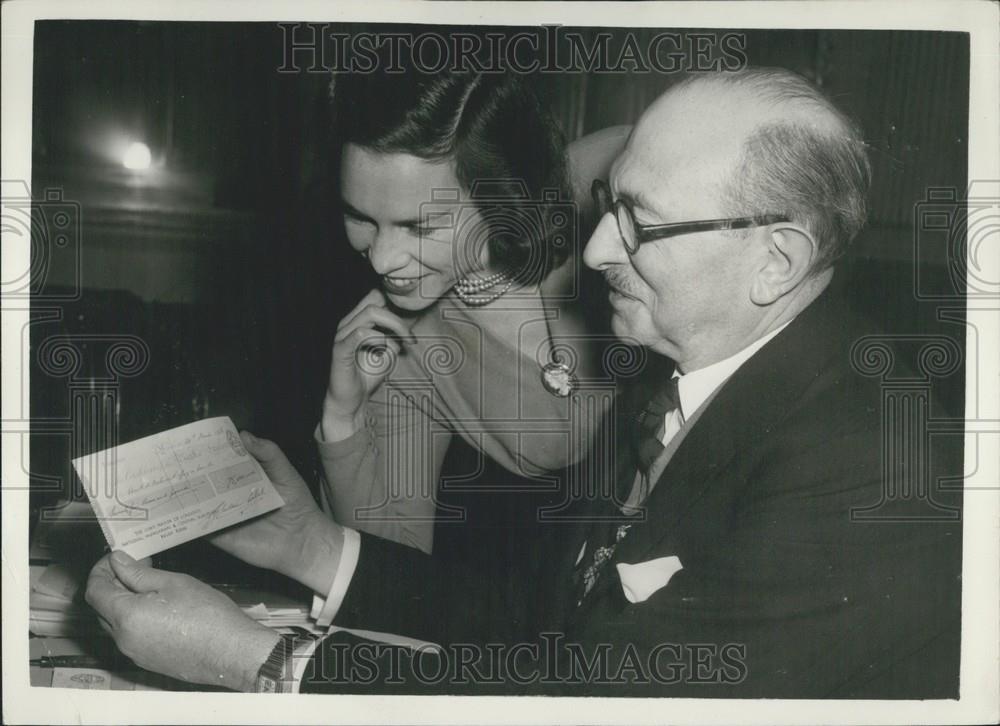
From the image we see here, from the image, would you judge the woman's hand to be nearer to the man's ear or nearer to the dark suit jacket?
the dark suit jacket

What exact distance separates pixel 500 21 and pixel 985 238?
97 centimetres

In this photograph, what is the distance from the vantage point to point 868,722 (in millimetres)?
1676

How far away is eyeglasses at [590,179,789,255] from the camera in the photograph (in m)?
1.52

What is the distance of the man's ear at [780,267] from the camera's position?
1.53 metres

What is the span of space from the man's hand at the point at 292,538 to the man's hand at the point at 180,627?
9 centimetres

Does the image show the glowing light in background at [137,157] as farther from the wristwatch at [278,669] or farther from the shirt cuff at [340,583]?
the wristwatch at [278,669]

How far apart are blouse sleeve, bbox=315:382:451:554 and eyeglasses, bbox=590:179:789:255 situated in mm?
460

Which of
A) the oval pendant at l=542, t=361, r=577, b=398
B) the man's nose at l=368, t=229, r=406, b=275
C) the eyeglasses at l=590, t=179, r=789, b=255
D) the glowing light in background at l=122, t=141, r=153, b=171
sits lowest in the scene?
the oval pendant at l=542, t=361, r=577, b=398

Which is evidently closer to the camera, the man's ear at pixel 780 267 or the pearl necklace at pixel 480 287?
the man's ear at pixel 780 267

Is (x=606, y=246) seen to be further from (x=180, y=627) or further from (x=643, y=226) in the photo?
(x=180, y=627)

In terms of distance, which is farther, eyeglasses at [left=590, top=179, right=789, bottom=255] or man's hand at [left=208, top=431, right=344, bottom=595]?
man's hand at [left=208, top=431, right=344, bottom=595]

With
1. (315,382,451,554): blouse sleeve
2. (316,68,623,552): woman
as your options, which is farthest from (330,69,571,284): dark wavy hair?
(315,382,451,554): blouse sleeve

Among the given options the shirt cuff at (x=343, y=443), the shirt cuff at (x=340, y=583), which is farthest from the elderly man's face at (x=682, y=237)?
the shirt cuff at (x=340, y=583)

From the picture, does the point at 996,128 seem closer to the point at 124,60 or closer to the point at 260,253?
the point at 260,253
